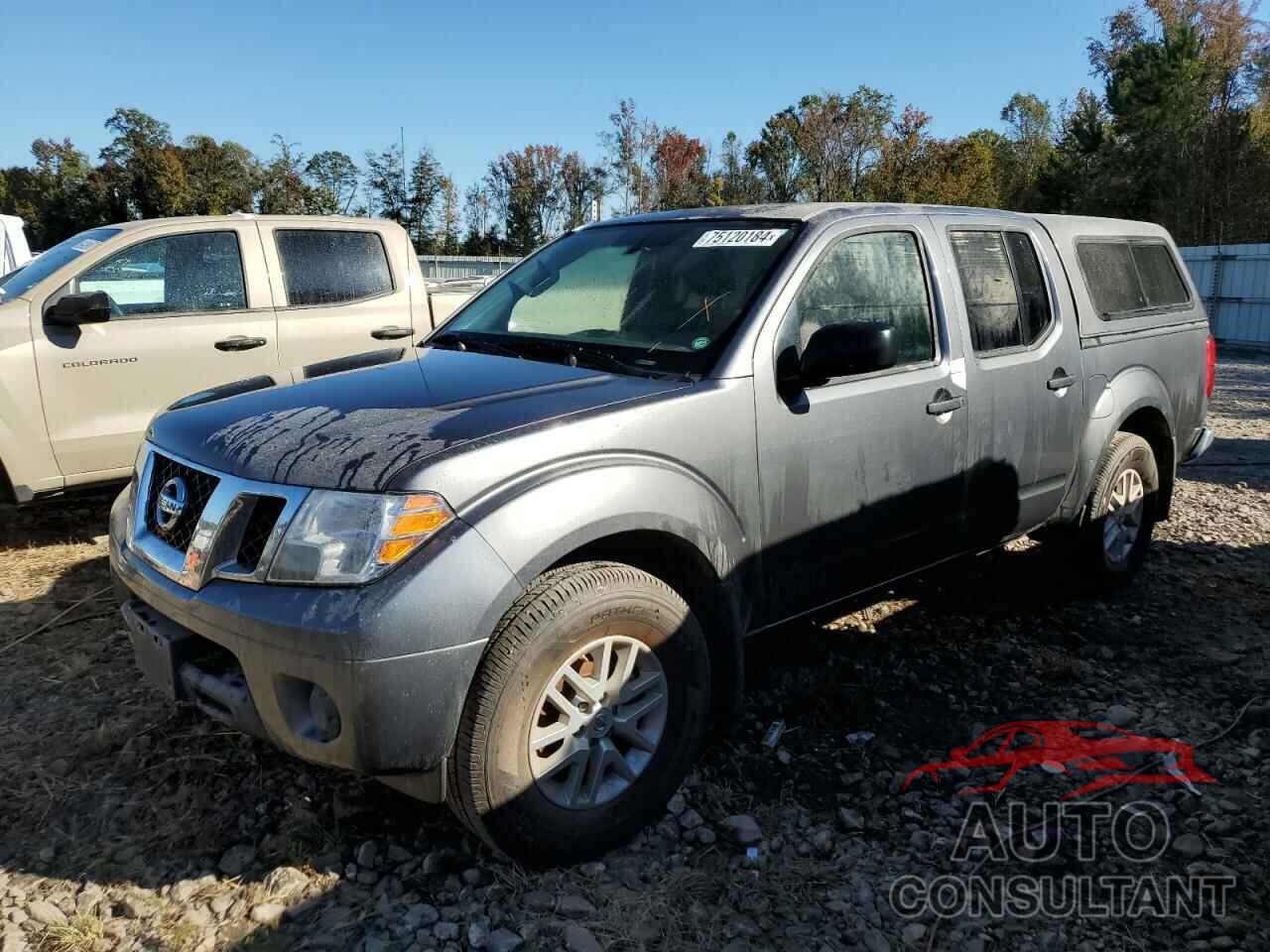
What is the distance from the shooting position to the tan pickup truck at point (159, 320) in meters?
5.18

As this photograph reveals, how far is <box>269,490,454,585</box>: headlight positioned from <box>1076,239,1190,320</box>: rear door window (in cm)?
353

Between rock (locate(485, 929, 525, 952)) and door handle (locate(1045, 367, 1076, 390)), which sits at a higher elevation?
door handle (locate(1045, 367, 1076, 390))

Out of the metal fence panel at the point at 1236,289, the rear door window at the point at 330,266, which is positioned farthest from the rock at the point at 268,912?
the metal fence panel at the point at 1236,289

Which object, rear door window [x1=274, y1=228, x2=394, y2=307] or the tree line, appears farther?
the tree line

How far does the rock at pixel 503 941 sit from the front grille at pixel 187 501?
1.30 metres

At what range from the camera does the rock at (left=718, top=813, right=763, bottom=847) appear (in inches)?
111

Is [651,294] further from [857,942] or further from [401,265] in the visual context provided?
[401,265]

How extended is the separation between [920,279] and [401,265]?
13.7ft

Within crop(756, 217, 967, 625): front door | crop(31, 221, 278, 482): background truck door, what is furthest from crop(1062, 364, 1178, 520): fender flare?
crop(31, 221, 278, 482): background truck door

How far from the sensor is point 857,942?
7.95ft

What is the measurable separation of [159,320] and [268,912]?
4209mm

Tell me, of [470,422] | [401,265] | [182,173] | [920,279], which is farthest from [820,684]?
[182,173]

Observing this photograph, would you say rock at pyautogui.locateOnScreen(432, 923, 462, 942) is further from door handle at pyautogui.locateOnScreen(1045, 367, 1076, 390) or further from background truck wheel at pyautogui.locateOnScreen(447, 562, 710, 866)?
door handle at pyautogui.locateOnScreen(1045, 367, 1076, 390)

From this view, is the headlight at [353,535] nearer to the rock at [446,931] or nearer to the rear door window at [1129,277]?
the rock at [446,931]
